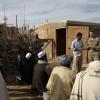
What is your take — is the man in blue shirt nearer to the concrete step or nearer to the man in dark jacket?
the concrete step

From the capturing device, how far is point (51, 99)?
22.1 ft

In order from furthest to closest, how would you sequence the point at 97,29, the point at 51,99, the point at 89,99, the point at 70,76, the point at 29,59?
the point at 97,29
the point at 29,59
the point at 51,99
the point at 70,76
the point at 89,99

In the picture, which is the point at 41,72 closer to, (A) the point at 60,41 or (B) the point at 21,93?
(B) the point at 21,93

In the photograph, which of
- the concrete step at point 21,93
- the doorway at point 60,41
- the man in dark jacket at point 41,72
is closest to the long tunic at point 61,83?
the man in dark jacket at point 41,72

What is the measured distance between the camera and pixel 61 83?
248 inches

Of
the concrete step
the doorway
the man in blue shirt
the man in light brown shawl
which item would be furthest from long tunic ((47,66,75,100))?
the doorway

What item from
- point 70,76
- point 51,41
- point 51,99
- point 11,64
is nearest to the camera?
point 70,76

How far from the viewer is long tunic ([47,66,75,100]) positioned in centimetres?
624

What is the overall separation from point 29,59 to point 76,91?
7944 mm

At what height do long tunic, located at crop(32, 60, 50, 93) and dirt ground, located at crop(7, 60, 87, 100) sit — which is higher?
long tunic, located at crop(32, 60, 50, 93)

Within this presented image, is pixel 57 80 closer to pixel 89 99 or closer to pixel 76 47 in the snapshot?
pixel 89 99

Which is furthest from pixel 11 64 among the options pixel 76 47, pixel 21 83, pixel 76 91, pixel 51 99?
pixel 76 91

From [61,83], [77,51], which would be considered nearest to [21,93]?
[77,51]

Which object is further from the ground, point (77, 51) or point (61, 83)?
point (61, 83)
